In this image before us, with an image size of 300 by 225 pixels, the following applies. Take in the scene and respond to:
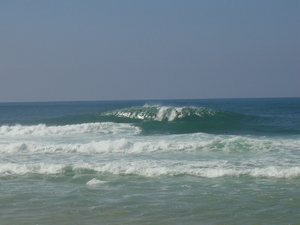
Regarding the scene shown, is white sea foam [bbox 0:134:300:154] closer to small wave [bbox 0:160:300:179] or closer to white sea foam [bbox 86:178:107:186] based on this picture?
small wave [bbox 0:160:300:179]

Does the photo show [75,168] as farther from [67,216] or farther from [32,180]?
[67,216]

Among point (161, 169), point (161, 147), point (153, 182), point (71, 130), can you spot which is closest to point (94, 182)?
point (153, 182)

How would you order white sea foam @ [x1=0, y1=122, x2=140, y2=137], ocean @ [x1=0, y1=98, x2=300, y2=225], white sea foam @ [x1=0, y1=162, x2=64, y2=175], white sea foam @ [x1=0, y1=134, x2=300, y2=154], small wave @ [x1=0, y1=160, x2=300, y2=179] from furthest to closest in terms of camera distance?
white sea foam @ [x1=0, y1=122, x2=140, y2=137], white sea foam @ [x1=0, y1=134, x2=300, y2=154], white sea foam @ [x1=0, y1=162, x2=64, y2=175], small wave @ [x1=0, y1=160, x2=300, y2=179], ocean @ [x1=0, y1=98, x2=300, y2=225]

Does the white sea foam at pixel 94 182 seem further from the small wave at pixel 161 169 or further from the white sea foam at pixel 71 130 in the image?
the white sea foam at pixel 71 130

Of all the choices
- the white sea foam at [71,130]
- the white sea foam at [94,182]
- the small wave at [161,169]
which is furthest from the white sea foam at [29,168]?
the white sea foam at [71,130]

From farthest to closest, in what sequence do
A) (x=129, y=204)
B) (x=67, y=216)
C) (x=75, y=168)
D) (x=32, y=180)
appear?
(x=75, y=168)
(x=32, y=180)
(x=129, y=204)
(x=67, y=216)

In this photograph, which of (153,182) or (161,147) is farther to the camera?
(161,147)

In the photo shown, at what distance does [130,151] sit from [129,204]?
7802 millimetres

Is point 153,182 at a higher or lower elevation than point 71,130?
lower

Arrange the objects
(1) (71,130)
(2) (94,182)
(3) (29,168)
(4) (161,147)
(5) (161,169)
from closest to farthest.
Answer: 1. (2) (94,182)
2. (5) (161,169)
3. (3) (29,168)
4. (4) (161,147)
5. (1) (71,130)

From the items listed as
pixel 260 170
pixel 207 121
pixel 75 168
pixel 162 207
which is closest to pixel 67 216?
pixel 162 207

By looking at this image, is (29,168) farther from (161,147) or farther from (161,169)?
(161,147)

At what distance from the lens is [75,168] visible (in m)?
13.4

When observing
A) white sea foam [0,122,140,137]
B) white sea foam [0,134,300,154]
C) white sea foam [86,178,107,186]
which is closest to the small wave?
white sea foam [86,178,107,186]
